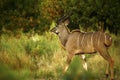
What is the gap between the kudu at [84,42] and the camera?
781 centimetres

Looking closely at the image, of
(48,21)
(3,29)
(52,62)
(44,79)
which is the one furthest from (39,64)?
(48,21)

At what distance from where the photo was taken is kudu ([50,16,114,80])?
781 centimetres

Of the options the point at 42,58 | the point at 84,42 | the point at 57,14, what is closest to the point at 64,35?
the point at 84,42

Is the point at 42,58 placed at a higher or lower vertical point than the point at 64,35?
lower

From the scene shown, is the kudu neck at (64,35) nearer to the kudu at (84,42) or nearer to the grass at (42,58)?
the kudu at (84,42)

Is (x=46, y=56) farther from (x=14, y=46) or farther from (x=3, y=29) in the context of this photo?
(x=3, y=29)

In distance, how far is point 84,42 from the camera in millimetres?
8281

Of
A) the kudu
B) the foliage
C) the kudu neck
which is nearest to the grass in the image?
the kudu

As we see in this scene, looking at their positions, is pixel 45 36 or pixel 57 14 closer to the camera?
pixel 45 36

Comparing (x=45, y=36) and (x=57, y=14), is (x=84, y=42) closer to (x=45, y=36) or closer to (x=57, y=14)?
(x=45, y=36)

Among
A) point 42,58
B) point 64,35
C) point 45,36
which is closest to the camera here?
point 64,35

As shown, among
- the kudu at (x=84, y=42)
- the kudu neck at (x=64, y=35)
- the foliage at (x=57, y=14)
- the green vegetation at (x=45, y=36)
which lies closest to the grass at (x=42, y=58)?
the green vegetation at (x=45, y=36)

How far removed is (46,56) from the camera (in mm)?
9969

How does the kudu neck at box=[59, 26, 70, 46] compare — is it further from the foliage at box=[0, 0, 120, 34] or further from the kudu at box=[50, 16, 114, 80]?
the foliage at box=[0, 0, 120, 34]
